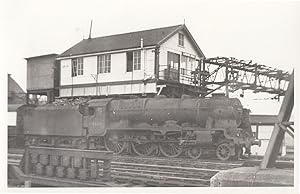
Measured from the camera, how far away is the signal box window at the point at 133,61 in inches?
258

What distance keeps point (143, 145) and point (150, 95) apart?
834 mm

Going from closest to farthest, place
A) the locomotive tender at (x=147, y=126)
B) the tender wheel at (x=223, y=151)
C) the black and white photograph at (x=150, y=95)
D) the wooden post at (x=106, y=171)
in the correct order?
the black and white photograph at (x=150, y=95) < the wooden post at (x=106, y=171) < the tender wheel at (x=223, y=151) < the locomotive tender at (x=147, y=126)

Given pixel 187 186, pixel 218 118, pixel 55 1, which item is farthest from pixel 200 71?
pixel 55 1

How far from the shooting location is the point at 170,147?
651cm

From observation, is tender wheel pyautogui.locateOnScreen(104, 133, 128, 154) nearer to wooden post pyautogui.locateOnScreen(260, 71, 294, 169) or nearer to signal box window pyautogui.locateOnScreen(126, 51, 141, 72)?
signal box window pyautogui.locateOnScreen(126, 51, 141, 72)

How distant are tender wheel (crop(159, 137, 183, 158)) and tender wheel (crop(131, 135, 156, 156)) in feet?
0.56

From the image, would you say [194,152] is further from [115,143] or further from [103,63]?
[103,63]

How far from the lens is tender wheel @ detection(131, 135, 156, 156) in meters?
6.62

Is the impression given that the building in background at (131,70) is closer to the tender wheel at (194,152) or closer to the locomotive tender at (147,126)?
the locomotive tender at (147,126)

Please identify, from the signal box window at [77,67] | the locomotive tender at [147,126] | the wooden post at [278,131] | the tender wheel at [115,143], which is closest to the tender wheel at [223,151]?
the locomotive tender at [147,126]

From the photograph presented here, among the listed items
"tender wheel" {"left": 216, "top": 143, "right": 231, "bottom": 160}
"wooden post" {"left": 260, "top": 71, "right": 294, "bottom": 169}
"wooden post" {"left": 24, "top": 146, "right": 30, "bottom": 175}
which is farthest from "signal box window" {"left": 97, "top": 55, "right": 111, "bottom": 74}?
"wooden post" {"left": 260, "top": 71, "right": 294, "bottom": 169}

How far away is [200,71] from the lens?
5.74 metres

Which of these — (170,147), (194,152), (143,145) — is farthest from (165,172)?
(143,145)

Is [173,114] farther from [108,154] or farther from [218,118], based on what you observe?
[108,154]
